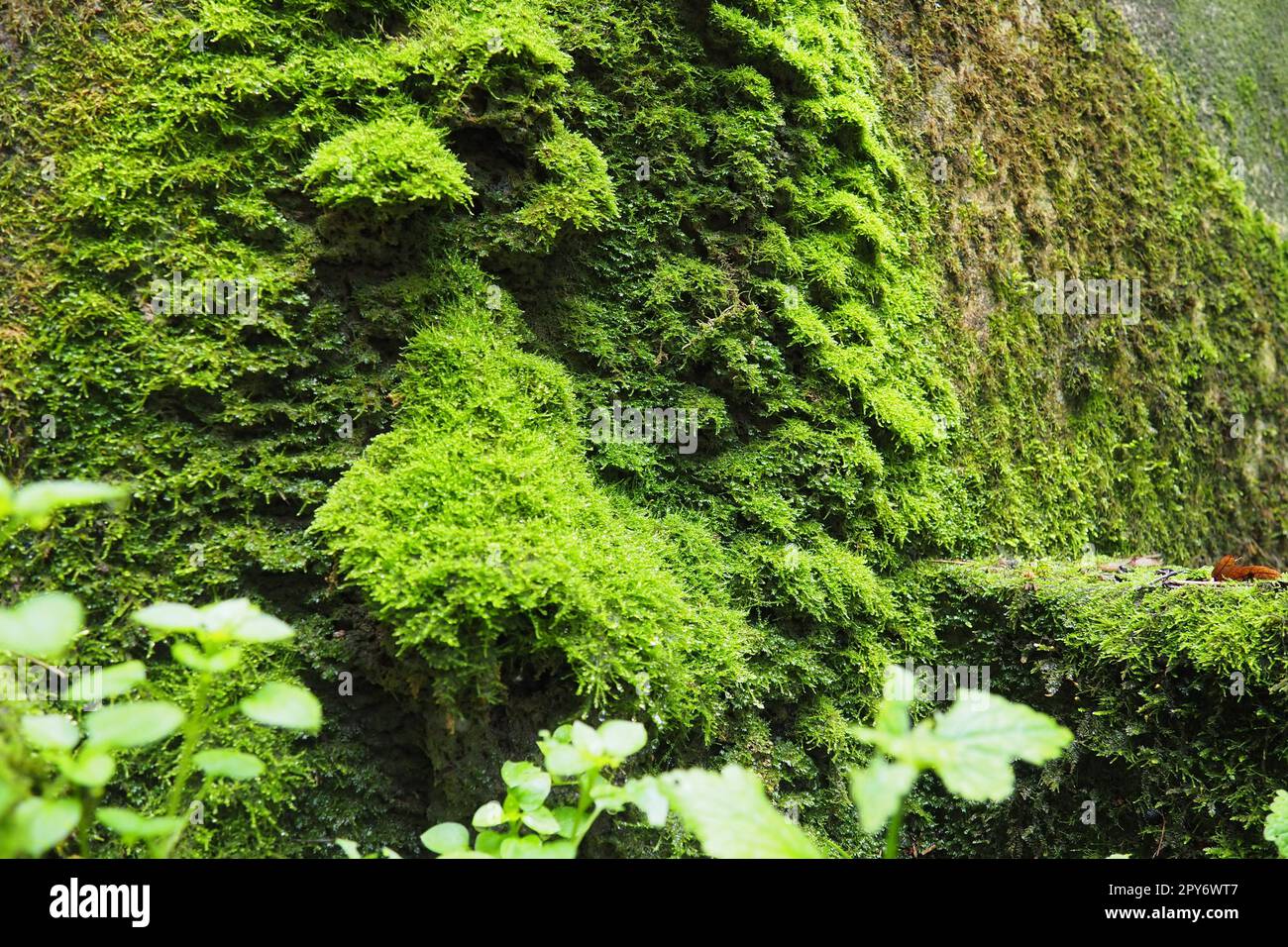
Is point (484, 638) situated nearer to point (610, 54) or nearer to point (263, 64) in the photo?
point (263, 64)

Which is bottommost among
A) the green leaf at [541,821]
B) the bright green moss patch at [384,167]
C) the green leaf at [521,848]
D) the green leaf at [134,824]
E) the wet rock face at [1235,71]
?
the green leaf at [521,848]

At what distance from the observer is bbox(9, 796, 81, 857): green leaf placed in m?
0.95

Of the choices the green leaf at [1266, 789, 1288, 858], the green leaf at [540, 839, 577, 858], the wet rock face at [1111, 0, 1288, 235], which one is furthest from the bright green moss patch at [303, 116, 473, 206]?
the wet rock face at [1111, 0, 1288, 235]

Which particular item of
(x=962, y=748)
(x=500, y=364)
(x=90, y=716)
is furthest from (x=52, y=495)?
(x=500, y=364)

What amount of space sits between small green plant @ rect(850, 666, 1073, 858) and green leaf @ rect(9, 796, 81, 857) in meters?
1.00

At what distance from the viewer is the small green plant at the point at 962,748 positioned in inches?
41.5

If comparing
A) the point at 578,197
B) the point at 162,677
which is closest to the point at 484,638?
the point at 162,677

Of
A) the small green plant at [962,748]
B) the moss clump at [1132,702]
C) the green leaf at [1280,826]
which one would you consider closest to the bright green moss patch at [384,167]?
the small green plant at [962,748]

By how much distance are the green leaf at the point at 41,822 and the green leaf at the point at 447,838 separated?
0.64m

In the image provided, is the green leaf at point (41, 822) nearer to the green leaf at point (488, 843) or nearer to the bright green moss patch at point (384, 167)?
the green leaf at point (488, 843)

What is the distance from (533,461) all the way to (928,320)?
225 cm

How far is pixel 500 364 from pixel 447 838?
55.9 inches

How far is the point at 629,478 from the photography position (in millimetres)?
2809

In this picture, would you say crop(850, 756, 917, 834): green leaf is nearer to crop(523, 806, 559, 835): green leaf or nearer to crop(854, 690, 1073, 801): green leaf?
crop(854, 690, 1073, 801): green leaf
